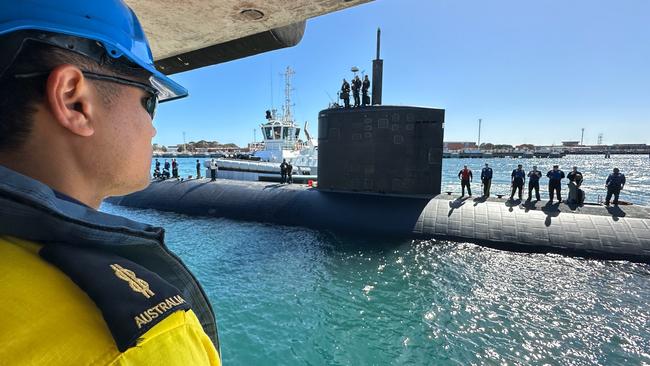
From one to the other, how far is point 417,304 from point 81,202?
6.15 meters

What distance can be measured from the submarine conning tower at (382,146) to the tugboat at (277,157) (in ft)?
35.4

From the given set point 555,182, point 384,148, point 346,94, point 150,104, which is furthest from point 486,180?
point 150,104

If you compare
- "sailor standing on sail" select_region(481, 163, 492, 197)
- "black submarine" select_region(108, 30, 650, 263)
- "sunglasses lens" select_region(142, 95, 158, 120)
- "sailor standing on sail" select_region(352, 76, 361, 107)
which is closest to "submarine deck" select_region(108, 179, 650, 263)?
"black submarine" select_region(108, 30, 650, 263)

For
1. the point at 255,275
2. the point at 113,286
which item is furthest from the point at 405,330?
the point at 113,286

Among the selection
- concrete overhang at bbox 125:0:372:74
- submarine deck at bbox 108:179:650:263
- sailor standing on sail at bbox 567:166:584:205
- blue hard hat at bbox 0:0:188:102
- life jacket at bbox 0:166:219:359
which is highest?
concrete overhang at bbox 125:0:372:74

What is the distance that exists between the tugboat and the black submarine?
10568 millimetres

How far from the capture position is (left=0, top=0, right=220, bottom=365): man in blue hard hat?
0.58m

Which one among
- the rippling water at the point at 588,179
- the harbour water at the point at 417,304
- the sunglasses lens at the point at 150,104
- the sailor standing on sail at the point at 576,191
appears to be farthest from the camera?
the rippling water at the point at 588,179

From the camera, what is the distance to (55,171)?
868 millimetres

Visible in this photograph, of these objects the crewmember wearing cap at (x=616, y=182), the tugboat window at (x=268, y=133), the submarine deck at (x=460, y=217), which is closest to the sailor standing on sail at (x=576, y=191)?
the submarine deck at (x=460, y=217)

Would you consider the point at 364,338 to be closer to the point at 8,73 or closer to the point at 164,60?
the point at 164,60

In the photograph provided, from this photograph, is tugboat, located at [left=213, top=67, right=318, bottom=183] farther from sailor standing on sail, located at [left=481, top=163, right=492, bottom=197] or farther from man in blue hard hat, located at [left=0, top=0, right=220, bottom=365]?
man in blue hard hat, located at [left=0, top=0, right=220, bottom=365]

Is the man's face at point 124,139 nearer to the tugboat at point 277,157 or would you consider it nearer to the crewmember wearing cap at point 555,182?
the crewmember wearing cap at point 555,182

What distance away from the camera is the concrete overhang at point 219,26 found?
256 cm
